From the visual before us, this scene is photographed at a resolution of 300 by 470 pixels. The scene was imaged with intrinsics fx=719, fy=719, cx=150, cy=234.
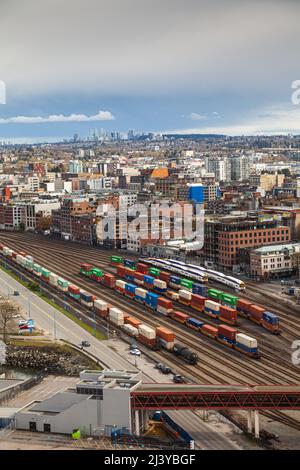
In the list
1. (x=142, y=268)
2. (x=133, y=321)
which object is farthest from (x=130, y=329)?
(x=142, y=268)

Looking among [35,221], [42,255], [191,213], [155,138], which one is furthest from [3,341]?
[155,138]

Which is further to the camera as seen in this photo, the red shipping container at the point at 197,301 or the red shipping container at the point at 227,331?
the red shipping container at the point at 197,301

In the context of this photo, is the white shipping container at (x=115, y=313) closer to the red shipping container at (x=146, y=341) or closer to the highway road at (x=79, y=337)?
the highway road at (x=79, y=337)

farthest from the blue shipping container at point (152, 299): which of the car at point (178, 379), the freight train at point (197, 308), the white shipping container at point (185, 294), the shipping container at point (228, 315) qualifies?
the car at point (178, 379)

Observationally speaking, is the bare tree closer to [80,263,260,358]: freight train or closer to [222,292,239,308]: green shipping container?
[80,263,260,358]: freight train

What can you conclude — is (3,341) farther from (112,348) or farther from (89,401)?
(89,401)

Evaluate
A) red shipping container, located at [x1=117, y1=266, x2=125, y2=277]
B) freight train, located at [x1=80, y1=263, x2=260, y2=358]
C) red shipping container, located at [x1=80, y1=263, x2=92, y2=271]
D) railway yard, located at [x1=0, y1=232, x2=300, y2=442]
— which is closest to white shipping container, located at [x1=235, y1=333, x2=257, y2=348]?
freight train, located at [x1=80, y1=263, x2=260, y2=358]

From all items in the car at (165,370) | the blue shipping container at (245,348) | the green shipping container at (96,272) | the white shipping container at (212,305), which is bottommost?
the car at (165,370)
